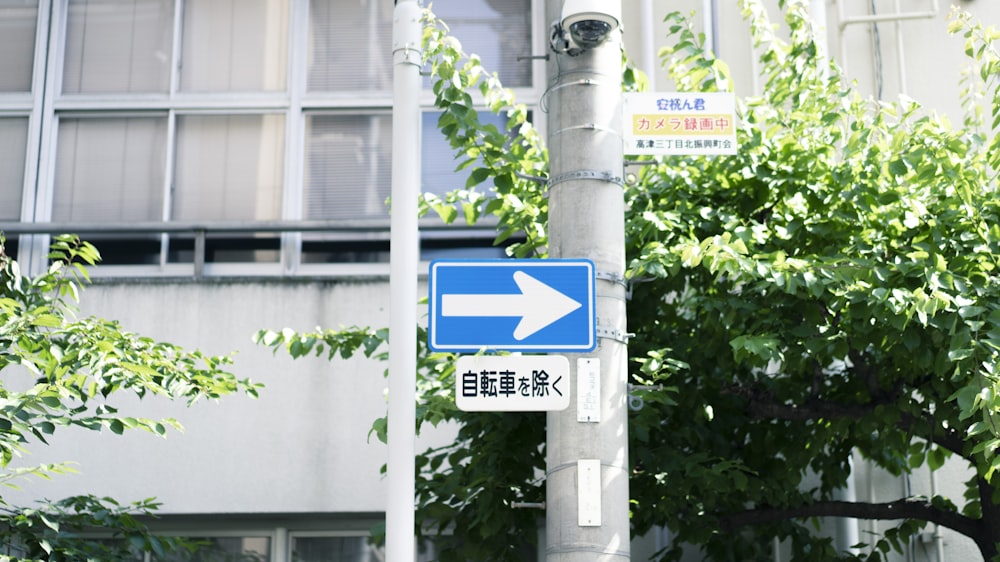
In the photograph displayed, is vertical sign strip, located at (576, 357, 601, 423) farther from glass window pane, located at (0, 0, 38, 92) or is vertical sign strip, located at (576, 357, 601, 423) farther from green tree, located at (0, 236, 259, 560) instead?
glass window pane, located at (0, 0, 38, 92)

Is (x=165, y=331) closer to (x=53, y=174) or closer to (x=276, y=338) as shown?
(x=53, y=174)

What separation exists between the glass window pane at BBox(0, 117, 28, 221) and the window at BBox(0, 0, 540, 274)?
0.04 feet

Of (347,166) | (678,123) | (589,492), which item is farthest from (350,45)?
(589,492)

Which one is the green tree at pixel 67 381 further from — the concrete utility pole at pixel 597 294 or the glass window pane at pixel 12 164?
the glass window pane at pixel 12 164

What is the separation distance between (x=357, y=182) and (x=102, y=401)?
2.81 m

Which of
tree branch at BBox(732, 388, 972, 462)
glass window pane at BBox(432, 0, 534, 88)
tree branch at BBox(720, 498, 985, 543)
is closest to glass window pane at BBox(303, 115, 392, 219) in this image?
glass window pane at BBox(432, 0, 534, 88)

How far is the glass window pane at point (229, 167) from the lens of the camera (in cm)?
1101

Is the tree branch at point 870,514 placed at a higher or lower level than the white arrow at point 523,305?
lower

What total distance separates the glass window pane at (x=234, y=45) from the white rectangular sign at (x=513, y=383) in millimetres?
6728

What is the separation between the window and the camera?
35.9 ft

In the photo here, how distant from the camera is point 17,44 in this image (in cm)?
1140

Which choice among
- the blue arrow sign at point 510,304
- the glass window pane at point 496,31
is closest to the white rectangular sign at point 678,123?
the blue arrow sign at point 510,304

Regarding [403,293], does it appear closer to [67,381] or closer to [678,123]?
Answer: [678,123]

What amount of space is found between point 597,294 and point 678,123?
1063 millimetres
